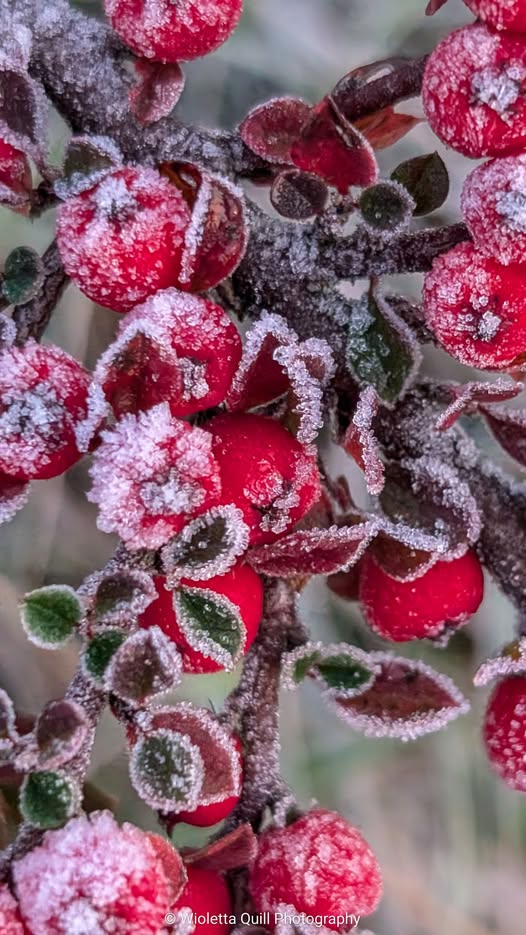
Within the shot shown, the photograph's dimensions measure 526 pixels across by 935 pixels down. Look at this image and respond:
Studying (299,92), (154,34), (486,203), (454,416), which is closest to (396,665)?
(454,416)

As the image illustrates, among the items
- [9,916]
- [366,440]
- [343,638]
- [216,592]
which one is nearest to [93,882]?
[9,916]

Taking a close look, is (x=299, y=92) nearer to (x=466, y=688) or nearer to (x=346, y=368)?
(x=346, y=368)

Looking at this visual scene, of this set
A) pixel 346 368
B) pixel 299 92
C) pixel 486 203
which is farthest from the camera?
pixel 299 92

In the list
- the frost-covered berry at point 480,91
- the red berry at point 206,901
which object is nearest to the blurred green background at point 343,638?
the red berry at point 206,901

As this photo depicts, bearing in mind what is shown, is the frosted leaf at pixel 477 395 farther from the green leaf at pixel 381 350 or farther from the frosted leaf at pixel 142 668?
the frosted leaf at pixel 142 668

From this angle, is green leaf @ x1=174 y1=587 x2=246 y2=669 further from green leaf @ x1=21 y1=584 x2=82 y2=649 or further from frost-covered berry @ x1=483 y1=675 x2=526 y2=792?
frost-covered berry @ x1=483 y1=675 x2=526 y2=792

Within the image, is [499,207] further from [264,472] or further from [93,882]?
[93,882]

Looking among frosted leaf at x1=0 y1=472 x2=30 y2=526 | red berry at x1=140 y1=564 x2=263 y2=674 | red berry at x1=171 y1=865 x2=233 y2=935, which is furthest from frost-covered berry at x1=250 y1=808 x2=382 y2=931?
frosted leaf at x1=0 y1=472 x2=30 y2=526
